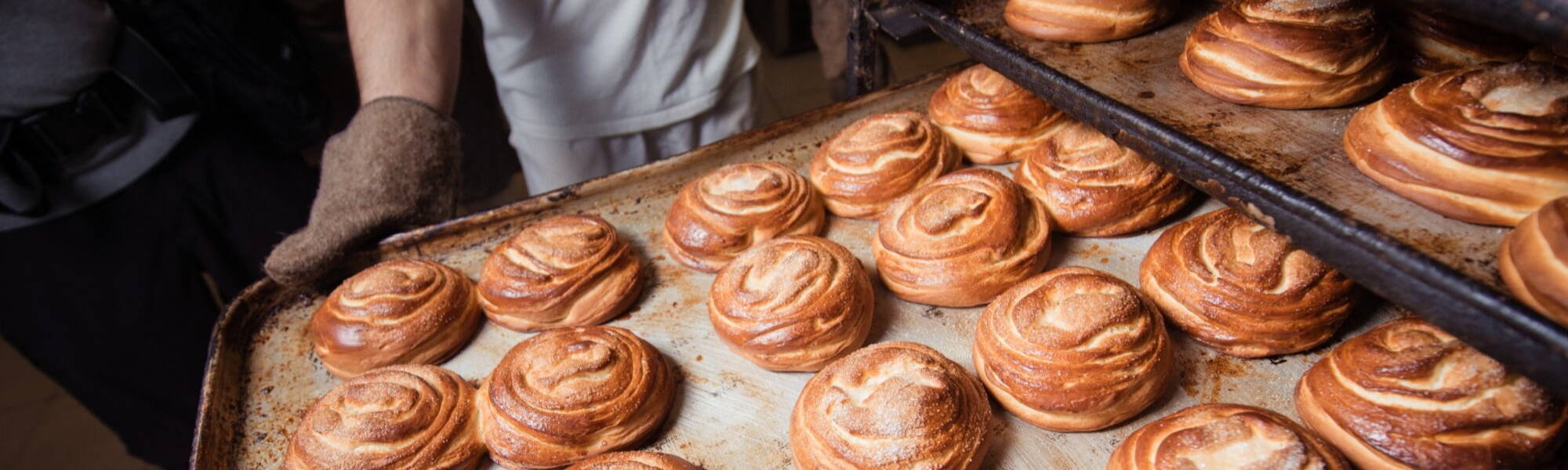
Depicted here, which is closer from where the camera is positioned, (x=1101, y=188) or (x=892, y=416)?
(x=892, y=416)

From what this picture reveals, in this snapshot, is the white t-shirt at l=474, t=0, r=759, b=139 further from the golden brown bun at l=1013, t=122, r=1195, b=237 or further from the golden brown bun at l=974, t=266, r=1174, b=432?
the golden brown bun at l=974, t=266, r=1174, b=432

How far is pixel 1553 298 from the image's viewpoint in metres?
1.22

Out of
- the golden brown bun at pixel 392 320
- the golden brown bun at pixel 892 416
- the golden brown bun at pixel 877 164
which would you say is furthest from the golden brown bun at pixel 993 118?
the golden brown bun at pixel 392 320

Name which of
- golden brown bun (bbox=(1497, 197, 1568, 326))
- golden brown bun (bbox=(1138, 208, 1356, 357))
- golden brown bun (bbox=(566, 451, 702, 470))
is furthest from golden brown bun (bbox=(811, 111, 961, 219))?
golden brown bun (bbox=(1497, 197, 1568, 326))

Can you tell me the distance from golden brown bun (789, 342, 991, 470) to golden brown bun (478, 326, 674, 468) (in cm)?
41

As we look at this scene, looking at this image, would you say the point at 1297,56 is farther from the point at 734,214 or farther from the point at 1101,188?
the point at 734,214

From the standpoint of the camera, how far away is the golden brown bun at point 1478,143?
143 cm

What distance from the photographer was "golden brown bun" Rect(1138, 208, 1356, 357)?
204cm

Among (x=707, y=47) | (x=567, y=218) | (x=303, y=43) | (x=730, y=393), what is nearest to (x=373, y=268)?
(x=567, y=218)

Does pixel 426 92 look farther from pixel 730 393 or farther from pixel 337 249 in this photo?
pixel 730 393

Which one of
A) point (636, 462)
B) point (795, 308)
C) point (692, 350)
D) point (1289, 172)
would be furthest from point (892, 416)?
Result: point (1289, 172)

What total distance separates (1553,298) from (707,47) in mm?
3195

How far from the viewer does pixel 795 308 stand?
7.28ft

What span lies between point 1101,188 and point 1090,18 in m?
0.54
